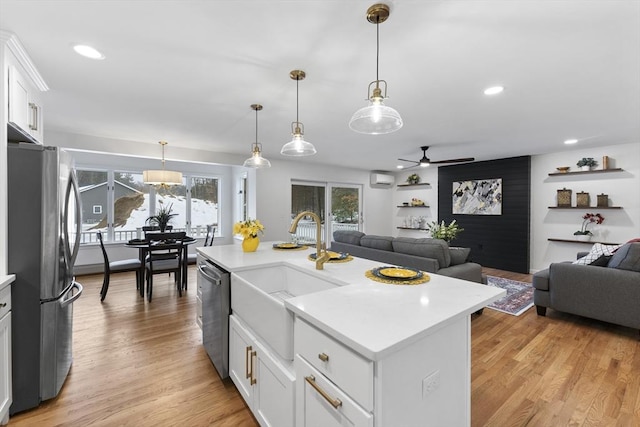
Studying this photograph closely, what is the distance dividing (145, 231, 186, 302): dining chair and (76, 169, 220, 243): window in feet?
6.21

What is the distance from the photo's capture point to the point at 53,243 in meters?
1.86

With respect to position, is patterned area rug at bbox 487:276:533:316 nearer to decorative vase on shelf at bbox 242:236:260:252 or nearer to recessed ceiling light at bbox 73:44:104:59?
decorative vase on shelf at bbox 242:236:260:252

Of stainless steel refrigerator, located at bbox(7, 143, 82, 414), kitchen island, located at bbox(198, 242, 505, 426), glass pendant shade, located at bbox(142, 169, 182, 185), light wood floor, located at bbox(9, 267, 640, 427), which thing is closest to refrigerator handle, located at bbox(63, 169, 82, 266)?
stainless steel refrigerator, located at bbox(7, 143, 82, 414)

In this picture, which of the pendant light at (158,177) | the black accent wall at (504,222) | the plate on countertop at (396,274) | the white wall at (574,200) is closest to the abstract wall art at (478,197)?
the black accent wall at (504,222)

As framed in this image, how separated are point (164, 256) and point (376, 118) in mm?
3835

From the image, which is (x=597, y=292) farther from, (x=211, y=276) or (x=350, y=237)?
(x=211, y=276)

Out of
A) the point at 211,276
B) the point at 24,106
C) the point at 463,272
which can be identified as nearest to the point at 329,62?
the point at 211,276

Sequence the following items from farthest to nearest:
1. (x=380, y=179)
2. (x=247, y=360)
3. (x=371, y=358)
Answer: (x=380, y=179)
(x=247, y=360)
(x=371, y=358)

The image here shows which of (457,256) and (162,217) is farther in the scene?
(162,217)

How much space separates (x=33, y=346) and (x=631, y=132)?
6.79 m

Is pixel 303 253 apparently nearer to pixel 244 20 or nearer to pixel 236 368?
pixel 236 368

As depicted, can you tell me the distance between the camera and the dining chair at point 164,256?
395 centimetres

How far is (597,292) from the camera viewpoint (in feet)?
9.62

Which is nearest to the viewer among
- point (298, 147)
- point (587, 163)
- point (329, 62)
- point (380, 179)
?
point (329, 62)
